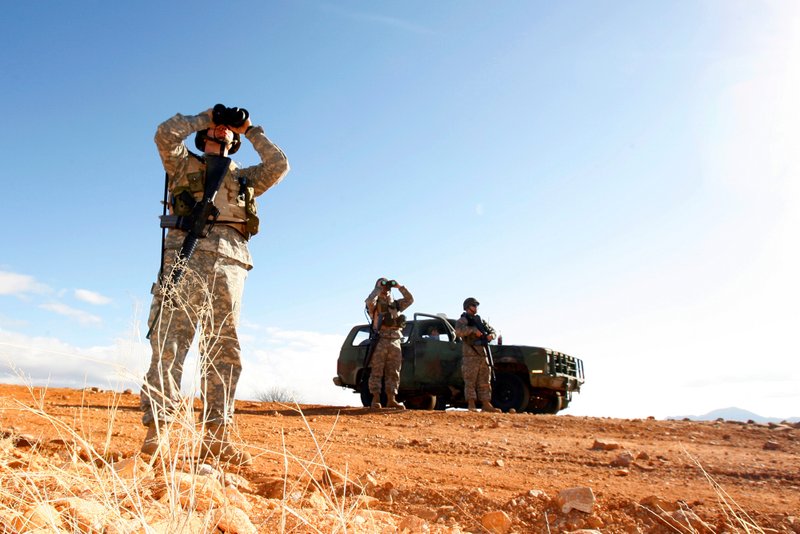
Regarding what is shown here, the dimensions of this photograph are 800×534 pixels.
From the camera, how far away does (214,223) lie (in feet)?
11.1

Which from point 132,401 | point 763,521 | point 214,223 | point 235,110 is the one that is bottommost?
point 763,521

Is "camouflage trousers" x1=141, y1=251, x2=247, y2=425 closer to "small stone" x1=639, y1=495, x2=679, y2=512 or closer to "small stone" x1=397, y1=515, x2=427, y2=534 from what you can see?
"small stone" x1=397, y1=515, x2=427, y2=534

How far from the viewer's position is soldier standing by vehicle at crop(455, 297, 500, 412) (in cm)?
922

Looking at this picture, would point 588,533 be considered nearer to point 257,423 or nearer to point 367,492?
point 367,492

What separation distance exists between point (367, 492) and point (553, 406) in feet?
26.2

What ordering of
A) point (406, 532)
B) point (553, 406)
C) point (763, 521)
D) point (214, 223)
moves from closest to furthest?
point (406, 532) < point (763, 521) < point (214, 223) < point (553, 406)

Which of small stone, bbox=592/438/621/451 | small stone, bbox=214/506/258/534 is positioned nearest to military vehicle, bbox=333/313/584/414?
small stone, bbox=592/438/621/451

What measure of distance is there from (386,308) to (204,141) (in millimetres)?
6203

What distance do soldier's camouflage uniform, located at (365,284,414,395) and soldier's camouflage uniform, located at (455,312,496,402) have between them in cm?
98

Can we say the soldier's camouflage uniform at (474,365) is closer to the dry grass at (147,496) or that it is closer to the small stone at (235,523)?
the dry grass at (147,496)

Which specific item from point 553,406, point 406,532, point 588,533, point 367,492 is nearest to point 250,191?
point 367,492

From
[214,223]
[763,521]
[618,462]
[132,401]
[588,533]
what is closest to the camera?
[588,533]

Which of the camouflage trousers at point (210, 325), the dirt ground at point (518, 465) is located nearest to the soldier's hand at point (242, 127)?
the camouflage trousers at point (210, 325)

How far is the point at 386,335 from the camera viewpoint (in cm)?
957
